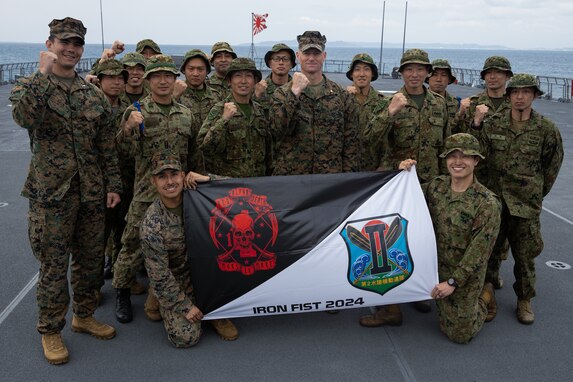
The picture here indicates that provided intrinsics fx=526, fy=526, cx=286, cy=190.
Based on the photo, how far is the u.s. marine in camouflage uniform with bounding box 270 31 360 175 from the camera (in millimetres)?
4316

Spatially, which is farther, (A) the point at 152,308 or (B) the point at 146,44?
(B) the point at 146,44

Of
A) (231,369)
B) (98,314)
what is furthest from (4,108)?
(231,369)

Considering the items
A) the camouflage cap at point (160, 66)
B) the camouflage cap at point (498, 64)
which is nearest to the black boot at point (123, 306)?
the camouflage cap at point (160, 66)

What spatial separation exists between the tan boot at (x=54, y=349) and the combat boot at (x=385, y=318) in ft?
7.10

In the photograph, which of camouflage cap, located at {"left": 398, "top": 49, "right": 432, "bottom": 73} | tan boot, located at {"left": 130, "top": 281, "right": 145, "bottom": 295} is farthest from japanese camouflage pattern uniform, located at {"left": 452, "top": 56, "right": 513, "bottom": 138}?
tan boot, located at {"left": 130, "top": 281, "right": 145, "bottom": 295}

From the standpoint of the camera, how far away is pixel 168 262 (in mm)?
3861

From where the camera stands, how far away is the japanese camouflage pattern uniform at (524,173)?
426cm

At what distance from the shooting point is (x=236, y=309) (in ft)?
12.7

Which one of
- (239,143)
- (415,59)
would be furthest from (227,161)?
(415,59)

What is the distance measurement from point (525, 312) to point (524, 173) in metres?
1.12

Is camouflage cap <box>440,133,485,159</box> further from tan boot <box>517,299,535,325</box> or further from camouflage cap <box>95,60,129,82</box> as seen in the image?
camouflage cap <box>95,60,129,82</box>

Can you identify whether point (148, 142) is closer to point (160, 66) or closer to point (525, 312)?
point (160, 66)

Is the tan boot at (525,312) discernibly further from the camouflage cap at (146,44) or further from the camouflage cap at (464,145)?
the camouflage cap at (146,44)

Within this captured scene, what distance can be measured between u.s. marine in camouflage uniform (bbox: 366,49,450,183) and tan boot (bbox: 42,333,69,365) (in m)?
2.83
